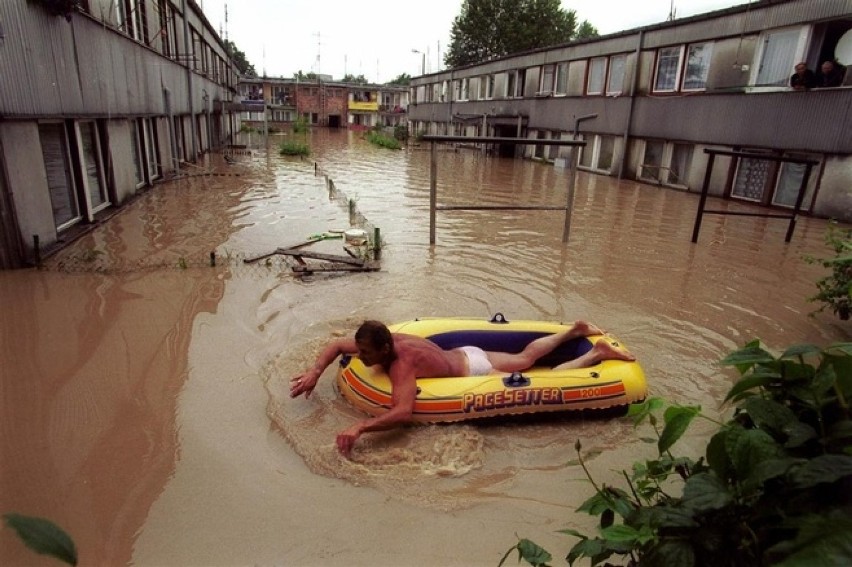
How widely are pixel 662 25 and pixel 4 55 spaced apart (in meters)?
17.4

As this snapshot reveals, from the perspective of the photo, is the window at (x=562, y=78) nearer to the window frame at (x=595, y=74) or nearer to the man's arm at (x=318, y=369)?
the window frame at (x=595, y=74)

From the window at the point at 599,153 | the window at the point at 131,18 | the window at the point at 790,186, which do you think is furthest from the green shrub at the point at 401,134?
the window at the point at 790,186

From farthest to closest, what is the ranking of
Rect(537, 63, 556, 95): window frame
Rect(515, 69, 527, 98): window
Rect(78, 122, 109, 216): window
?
1. Rect(515, 69, 527, 98): window
2. Rect(537, 63, 556, 95): window frame
3. Rect(78, 122, 109, 216): window

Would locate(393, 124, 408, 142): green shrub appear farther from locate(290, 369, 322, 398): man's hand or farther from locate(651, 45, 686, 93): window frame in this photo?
locate(290, 369, 322, 398): man's hand

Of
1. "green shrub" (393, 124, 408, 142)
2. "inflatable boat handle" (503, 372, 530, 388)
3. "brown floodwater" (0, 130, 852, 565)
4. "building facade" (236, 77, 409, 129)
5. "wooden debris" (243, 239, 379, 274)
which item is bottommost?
"brown floodwater" (0, 130, 852, 565)

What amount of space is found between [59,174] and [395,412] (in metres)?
7.84

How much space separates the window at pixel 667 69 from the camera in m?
16.6

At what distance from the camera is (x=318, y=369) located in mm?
4270

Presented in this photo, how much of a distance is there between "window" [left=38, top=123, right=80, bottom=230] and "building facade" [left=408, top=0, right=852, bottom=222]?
45.2ft

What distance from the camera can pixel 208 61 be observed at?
2566 centimetres

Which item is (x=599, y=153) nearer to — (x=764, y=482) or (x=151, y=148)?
(x=151, y=148)

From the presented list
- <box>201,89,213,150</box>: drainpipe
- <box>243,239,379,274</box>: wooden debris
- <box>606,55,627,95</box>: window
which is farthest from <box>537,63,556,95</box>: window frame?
<box>243,239,379,274</box>: wooden debris

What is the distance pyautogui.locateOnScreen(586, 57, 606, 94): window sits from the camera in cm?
2022

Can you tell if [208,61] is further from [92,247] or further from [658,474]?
[658,474]
